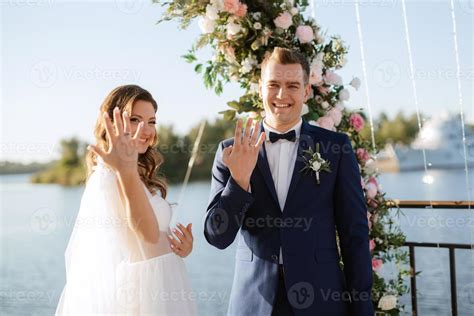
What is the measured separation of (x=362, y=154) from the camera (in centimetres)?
333

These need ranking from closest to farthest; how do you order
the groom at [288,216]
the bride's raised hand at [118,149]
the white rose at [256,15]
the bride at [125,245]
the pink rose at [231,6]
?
1. the bride's raised hand at [118,149]
2. the bride at [125,245]
3. the groom at [288,216]
4. the pink rose at [231,6]
5. the white rose at [256,15]

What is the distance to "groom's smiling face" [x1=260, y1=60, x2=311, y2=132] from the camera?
2.24 meters

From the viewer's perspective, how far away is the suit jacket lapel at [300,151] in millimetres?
2195

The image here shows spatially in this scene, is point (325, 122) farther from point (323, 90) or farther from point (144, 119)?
point (144, 119)

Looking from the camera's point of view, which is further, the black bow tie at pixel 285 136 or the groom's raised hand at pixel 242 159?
the black bow tie at pixel 285 136

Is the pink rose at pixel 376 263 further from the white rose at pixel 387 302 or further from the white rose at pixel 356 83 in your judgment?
the white rose at pixel 356 83

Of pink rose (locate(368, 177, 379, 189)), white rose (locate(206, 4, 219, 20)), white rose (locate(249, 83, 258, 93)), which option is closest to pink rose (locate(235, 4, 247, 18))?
white rose (locate(206, 4, 219, 20))

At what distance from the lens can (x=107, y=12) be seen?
20.5 meters

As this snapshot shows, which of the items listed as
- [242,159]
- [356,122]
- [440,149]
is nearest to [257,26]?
[356,122]

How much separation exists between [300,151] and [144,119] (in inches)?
25.1

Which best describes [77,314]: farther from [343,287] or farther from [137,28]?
[137,28]

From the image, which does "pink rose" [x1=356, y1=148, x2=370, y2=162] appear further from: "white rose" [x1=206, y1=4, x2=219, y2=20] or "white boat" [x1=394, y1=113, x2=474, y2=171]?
"white boat" [x1=394, y1=113, x2=474, y2=171]

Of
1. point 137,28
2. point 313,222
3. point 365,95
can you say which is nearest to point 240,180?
point 313,222

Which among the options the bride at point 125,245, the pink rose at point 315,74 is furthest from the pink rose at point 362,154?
the bride at point 125,245
